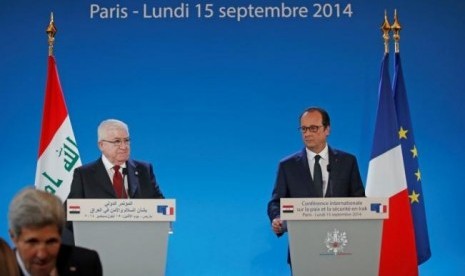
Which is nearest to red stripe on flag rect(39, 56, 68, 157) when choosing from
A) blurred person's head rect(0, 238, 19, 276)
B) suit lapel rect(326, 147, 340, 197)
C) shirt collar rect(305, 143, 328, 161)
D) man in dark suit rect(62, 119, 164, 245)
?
man in dark suit rect(62, 119, 164, 245)

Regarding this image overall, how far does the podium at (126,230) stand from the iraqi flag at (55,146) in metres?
1.55

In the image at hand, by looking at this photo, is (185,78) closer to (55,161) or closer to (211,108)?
(211,108)

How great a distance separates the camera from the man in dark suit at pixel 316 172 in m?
5.20

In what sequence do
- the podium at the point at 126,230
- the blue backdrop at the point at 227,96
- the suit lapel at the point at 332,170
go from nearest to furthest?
1. the podium at the point at 126,230
2. the suit lapel at the point at 332,170
3. the blue backdrop at the point at 227,96

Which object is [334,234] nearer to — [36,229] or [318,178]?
[318,178]

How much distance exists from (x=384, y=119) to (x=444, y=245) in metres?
1.34

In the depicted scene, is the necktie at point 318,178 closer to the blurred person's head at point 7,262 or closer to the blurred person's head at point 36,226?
the blurred person's head at point 36,226

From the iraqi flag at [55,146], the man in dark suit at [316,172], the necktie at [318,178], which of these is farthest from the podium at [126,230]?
the iraqi flag at [55,146]

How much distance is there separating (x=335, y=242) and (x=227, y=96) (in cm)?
251

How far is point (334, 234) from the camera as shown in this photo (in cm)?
445

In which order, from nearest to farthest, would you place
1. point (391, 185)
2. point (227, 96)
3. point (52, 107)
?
point (391, 185) → point (52, 107) → point (227, 96)

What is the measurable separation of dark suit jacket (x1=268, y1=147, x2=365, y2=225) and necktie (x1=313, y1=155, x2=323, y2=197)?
3cm

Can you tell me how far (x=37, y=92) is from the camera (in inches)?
261

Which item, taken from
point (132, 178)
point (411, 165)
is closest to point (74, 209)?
point (132, 178)
